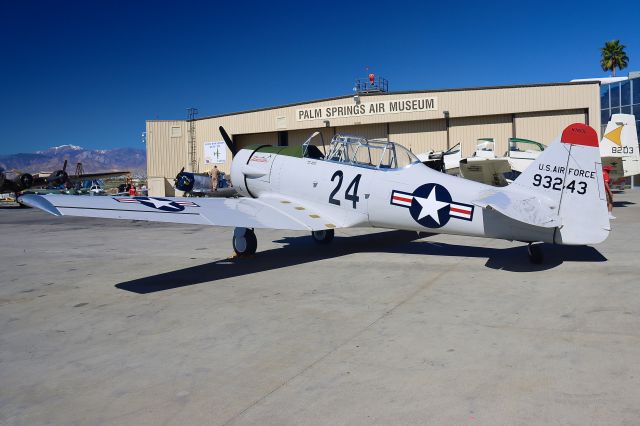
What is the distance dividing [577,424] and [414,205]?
521cm

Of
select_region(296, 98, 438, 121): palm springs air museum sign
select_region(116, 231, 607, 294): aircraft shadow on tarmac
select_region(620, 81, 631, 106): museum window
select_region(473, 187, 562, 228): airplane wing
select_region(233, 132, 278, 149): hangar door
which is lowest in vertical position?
select_region(116, 231, 607, 294): aircraft shadow on tarmac

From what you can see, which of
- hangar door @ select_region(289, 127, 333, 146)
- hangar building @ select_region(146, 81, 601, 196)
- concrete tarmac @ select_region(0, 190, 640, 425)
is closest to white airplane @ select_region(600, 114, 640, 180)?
hangar building @ select_region(146, 81, 601, 196)

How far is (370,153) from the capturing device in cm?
878

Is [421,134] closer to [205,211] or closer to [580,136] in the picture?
[580,136]

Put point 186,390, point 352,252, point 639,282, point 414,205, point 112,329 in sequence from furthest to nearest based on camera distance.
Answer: point 352,252 → point 414,205 → point 639,282 → point 112,329 → point 186,390

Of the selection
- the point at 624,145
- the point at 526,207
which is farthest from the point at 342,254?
the point at 624,145

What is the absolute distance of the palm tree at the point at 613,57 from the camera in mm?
65188

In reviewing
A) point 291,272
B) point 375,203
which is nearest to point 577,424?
point 291,272

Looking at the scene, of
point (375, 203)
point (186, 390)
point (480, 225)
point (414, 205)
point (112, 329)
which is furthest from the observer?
point (375, 203)

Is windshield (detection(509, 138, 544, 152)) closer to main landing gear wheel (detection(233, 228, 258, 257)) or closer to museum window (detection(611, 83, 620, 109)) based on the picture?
main landing gear wheel (detection(233, 228, 258, 257))

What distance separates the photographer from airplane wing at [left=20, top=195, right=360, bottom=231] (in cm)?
→ 668

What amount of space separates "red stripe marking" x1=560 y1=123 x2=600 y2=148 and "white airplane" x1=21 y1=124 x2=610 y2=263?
12 mm

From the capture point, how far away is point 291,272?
24.8 feet

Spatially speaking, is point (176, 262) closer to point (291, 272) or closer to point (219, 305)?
point (291, 272)
